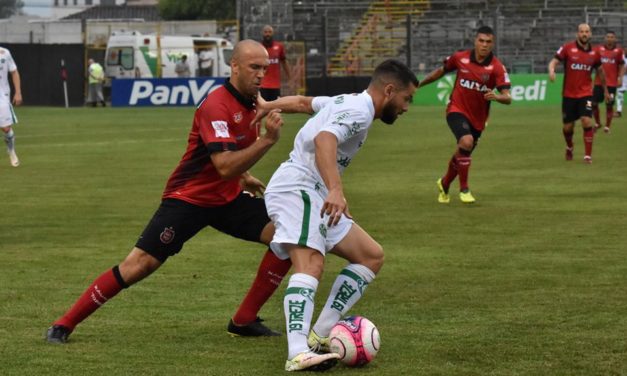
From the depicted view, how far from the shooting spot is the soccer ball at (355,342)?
6.95 metres

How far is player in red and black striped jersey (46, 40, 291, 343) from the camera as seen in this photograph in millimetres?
7426

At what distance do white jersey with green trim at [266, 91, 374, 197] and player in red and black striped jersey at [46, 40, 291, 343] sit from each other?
0.33 m

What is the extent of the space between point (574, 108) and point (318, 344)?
651 inches

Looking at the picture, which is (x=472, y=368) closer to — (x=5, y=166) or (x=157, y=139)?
(x=5, y=166)

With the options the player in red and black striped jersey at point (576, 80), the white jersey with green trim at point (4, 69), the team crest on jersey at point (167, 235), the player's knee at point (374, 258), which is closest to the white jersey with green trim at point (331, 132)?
the player's knee at point (374, 258)

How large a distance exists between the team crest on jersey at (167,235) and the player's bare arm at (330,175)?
121 centimetres

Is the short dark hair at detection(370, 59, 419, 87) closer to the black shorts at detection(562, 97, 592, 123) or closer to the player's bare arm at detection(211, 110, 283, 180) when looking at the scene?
the player's bare arm at detection(211, 110, 283, 180)

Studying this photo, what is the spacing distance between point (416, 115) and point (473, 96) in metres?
22.6

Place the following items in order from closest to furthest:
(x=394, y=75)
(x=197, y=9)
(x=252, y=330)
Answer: (x=394, y=75) < (x=252, y=330) < (x=197, y=9)

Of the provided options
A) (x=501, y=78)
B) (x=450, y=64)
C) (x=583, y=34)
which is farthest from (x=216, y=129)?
(x=583, y=34)

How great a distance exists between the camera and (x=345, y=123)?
675 cm

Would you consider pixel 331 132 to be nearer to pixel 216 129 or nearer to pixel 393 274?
pixel 216 129

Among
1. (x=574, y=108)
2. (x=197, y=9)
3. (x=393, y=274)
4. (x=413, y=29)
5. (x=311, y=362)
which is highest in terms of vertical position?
(x=311, y=362)

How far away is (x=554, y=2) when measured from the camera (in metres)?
61.3
